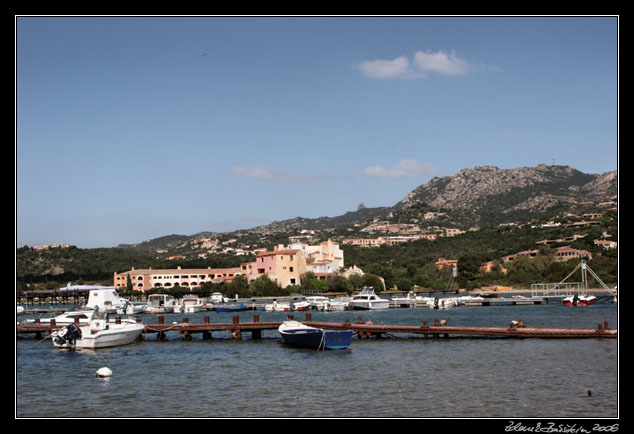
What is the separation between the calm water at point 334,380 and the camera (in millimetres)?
21047

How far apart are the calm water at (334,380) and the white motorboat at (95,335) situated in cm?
74

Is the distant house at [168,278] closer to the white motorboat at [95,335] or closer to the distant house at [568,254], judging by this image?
the distant house at [568,254]

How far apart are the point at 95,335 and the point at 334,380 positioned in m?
16.8

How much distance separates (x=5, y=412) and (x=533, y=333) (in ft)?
94.2

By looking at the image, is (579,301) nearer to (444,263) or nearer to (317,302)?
(317,302)

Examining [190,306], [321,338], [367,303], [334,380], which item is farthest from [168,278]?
[334,380]

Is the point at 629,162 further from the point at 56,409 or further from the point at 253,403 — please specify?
the point at 56,409

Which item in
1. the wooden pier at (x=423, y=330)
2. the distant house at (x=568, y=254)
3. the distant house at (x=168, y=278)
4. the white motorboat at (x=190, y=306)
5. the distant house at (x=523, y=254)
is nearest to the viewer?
the wooden pier at (x=423, y=330)

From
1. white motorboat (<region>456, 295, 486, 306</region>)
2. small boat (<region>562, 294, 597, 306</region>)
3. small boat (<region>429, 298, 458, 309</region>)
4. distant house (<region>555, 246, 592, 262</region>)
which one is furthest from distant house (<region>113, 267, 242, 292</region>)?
small boat (<region>562, 294, 597, 306</region>)

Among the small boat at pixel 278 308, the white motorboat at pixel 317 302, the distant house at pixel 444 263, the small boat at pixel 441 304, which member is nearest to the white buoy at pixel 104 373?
the small boat at pixel 278 308

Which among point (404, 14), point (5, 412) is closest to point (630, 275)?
point (404, 14)

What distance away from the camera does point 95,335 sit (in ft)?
122

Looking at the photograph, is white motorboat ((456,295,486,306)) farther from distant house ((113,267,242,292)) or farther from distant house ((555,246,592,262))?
distant house ((113,267,242,292))

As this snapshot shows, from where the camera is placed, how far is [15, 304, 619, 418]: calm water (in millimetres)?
→ 21047
